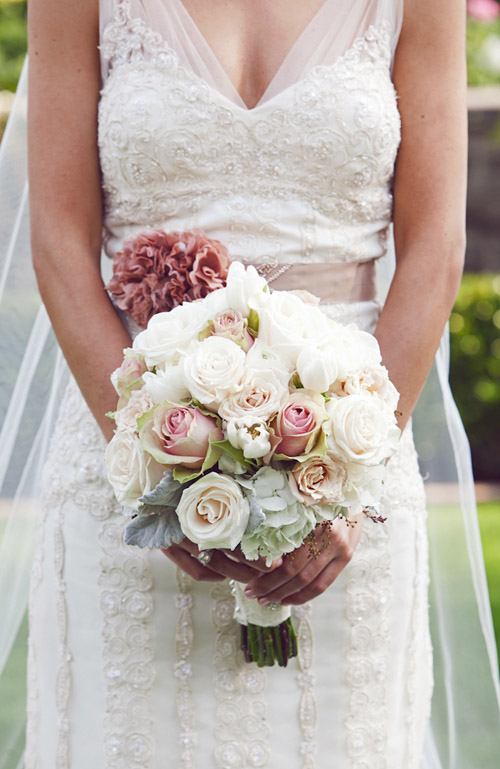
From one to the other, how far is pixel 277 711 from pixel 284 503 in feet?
2.82

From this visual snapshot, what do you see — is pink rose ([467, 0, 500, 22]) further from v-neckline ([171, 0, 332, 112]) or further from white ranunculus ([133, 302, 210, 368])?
white ranunculus ([133, 302, 210, 368])

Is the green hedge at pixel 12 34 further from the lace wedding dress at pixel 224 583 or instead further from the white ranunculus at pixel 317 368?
the white ranunculus at pixel 317 368

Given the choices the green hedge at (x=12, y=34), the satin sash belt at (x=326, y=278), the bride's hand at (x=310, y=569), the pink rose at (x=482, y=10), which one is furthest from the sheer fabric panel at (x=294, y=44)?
the pink rose at (x=482, y=10)

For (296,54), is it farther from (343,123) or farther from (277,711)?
(277,711)

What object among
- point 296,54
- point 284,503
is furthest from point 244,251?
point 284,503

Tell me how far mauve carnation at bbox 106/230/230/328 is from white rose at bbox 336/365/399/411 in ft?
1.53

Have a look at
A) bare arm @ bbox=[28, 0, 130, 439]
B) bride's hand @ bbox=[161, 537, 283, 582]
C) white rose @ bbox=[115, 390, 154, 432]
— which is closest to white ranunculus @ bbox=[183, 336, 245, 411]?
white rose @ bbox=[115, 390, 154, 432]

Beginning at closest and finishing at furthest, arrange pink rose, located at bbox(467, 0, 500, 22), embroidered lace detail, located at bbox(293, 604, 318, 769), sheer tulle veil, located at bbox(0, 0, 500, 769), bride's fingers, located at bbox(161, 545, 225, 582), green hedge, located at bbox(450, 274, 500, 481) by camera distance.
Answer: bride's fingers, located at bbox(161, 545, 225, 582) → embroidered lace detail, located at bbox(293, 604, 318, 769) → sheer tulle veil, located at bbox(0, 0, 500, 769) → green hedge, located at bbox(450, 274, 500, 481) → pink rose, located at bbox(467, 0, 500, 22)

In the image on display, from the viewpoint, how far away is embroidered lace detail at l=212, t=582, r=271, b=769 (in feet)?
8.02

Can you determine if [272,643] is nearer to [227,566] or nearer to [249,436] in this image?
[227,566]

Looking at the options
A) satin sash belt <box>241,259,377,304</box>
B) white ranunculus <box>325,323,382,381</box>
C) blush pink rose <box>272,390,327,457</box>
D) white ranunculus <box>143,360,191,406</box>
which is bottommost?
blush pink rose <box>272,390,327,457</box>

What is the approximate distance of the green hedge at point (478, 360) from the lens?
7180 millimetres

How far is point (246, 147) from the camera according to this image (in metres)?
2.47

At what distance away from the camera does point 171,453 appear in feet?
6.02
